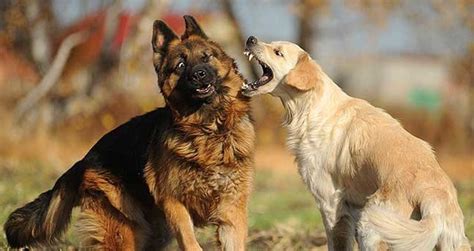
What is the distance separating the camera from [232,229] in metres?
7.11

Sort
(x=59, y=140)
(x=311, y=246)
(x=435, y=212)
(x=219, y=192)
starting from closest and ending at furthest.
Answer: (x=435, y=212) → (x=219, y=192) → (x=311, y=246) → (x=59, y=140)

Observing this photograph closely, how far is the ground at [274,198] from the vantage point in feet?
29.3

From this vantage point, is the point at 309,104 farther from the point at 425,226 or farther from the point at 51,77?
the point at 51,77

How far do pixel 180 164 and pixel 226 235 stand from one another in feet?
2.32

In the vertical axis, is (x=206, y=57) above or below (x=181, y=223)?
above

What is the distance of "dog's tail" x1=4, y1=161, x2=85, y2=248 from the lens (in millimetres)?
7441

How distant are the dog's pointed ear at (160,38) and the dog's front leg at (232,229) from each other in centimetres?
151

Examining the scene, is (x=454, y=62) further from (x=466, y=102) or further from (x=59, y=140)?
(x=59, y=140)

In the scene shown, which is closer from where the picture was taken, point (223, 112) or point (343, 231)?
point (343, 231)

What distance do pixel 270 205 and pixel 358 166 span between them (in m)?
6.29

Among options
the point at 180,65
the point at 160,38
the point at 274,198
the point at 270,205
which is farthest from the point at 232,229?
the point at 274,198

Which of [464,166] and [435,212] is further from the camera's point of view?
[464,166]

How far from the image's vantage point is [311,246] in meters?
8.74

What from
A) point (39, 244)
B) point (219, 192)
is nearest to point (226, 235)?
point (219, 192)
